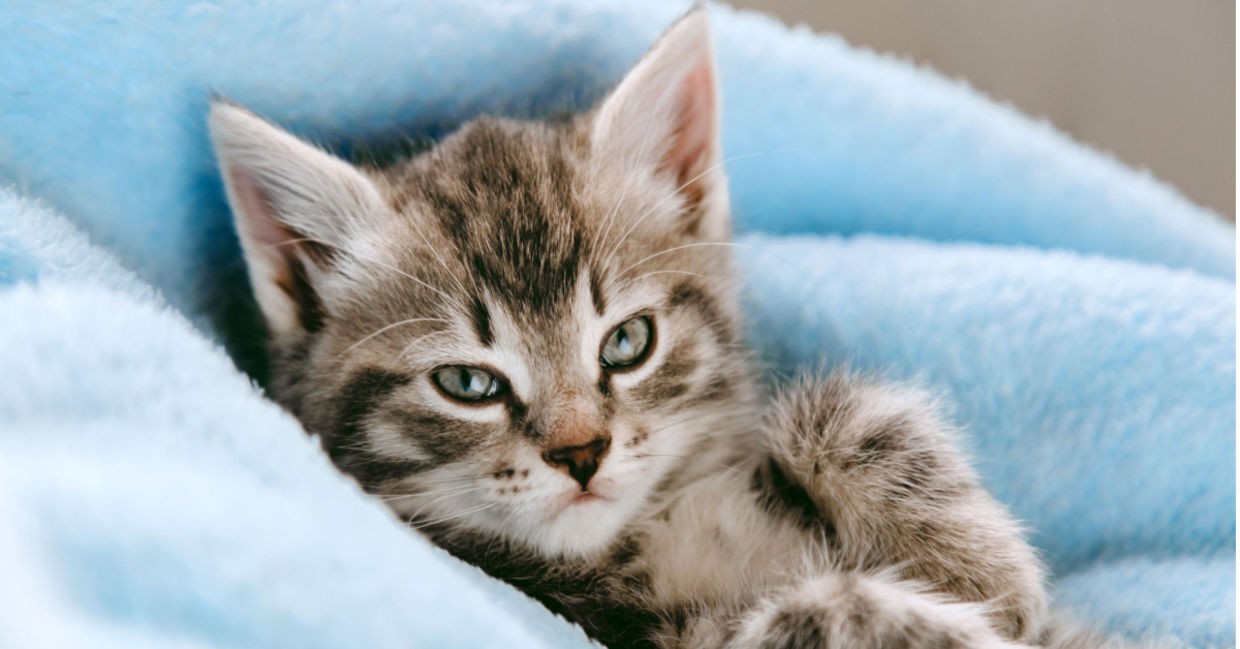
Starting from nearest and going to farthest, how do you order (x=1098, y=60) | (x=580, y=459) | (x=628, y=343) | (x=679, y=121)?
(x=580, y=459) → (x=628, y=343) → (x=679, y=121) → (x=1098, y=60)

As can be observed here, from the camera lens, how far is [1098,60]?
161 cm

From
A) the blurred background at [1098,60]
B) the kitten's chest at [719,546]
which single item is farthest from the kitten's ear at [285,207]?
the blurred background at [1098,60]

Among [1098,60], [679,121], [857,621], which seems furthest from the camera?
[1098,60]

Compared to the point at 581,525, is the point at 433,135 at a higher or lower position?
higher

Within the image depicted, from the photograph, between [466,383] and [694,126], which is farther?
[694,126]

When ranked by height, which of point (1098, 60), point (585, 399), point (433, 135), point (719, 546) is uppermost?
point (1098, 60)

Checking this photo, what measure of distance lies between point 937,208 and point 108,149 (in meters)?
1.00

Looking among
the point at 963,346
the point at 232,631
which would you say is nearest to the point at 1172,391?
the point at 963,346

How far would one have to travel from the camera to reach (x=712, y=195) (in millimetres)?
1017

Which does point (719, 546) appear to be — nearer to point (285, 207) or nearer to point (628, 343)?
point (628, 343)

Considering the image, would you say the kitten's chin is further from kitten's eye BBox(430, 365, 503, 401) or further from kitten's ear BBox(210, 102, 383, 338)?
kitten's ear BBox(210, 102, 383, 338)

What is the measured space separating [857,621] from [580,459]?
0.87 ft

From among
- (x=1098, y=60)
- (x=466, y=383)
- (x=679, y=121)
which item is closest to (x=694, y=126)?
(x=679, y=121)

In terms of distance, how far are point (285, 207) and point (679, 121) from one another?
427 millimetres
